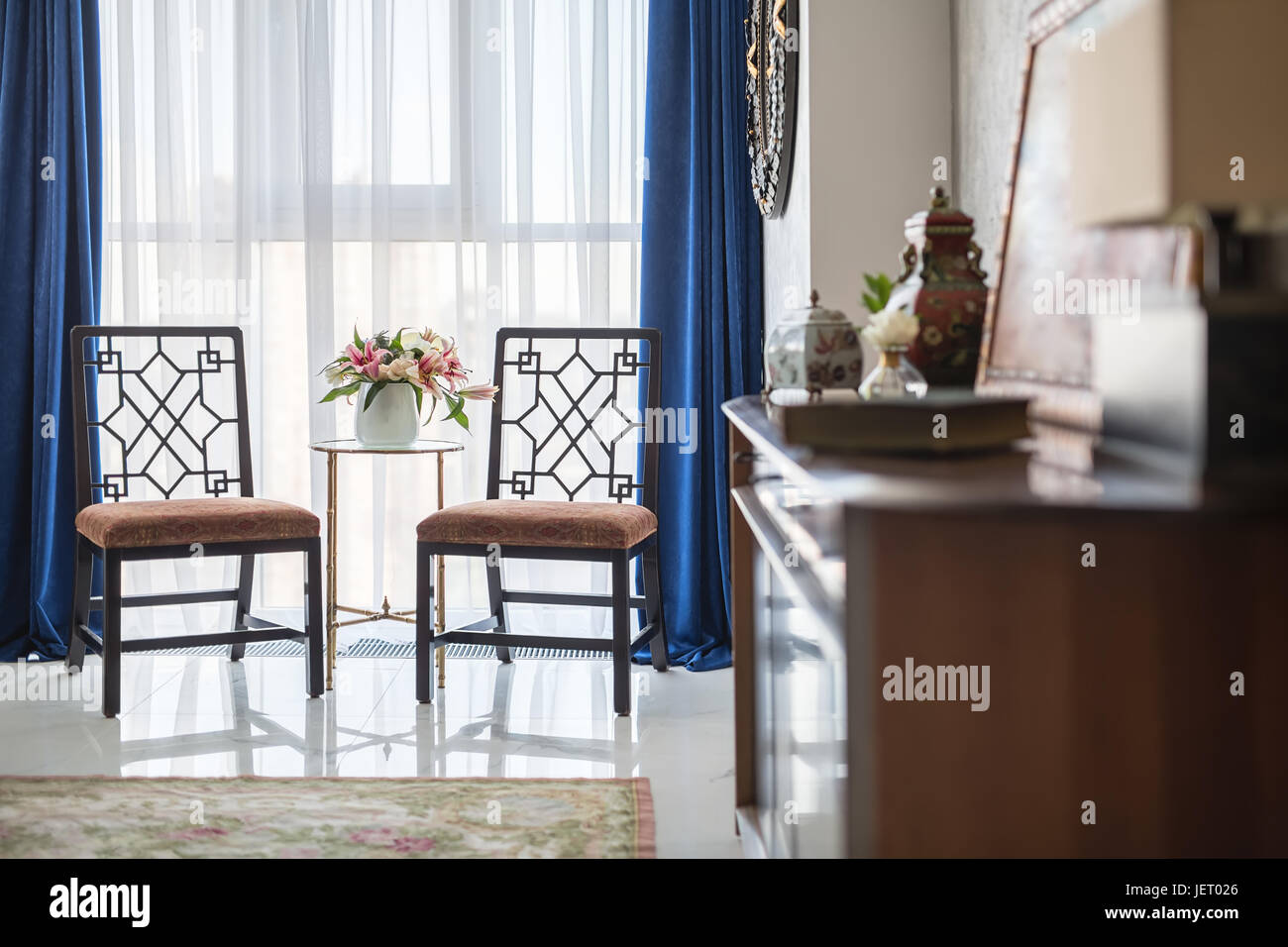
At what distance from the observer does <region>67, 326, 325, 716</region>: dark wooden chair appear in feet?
9.57

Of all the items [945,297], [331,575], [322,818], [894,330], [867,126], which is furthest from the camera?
[331,575]

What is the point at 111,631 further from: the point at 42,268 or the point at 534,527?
the point at 42,268

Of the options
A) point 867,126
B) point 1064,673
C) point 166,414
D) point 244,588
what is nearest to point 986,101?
point 867,126

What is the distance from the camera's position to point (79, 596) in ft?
10.8

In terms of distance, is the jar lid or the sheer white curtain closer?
the jar lid

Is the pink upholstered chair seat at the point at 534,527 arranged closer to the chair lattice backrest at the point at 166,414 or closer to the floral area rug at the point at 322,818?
the floral area rug at the point at 322,818

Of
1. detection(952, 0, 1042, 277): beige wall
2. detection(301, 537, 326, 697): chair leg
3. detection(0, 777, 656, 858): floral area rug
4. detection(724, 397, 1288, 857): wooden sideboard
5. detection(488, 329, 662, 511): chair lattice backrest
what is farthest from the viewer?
detection(488, 329, 662, 511): chair lattice backrest

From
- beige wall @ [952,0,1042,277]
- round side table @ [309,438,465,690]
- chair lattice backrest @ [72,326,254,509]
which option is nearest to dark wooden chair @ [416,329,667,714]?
round side table @ [309,438,465,690]

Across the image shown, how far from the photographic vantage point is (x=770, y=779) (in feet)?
5.74

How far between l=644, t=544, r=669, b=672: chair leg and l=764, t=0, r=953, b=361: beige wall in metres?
1.09

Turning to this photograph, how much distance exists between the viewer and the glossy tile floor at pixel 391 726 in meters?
2.50

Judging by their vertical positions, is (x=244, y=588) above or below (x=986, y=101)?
below

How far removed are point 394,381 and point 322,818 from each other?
1395mm

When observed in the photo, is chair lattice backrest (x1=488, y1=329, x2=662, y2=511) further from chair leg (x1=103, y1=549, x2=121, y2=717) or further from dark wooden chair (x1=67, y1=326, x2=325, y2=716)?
chair leg (x1=103, y1=549, x2=121, y2=717)
